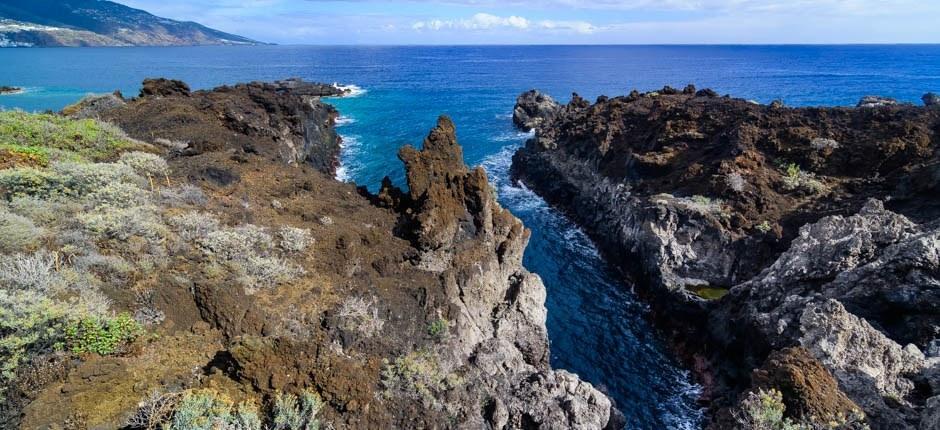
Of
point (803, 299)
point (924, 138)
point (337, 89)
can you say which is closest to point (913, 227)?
point (803, 299)

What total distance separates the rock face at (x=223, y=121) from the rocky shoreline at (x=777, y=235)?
86.7ft

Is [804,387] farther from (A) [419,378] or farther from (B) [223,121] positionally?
(B) [223,121]

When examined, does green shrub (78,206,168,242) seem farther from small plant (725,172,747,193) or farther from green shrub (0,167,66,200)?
small plant (725,172,747,193)

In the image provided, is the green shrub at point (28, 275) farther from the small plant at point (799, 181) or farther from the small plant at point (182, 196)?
the small plant at point (799, 181)

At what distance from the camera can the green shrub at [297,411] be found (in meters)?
12.3

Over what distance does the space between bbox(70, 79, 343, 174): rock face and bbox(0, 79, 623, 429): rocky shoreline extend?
6.36m

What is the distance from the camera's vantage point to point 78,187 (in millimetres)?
19500

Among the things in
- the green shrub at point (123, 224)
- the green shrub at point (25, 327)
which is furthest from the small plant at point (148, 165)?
the green shrub at point (25, 327)

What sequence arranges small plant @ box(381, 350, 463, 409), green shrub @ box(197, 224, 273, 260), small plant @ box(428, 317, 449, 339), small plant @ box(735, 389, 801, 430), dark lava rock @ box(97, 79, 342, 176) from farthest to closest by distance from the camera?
dark lava rock @ box(97, 79, 342, 176) < small plant @ box(428, 317, 449, 339) < green shrub @ box(197, 224, 273, 260) < small plant @ box(381, 350, 463, 409) < small plant @ box(735, 389, 801, 430)

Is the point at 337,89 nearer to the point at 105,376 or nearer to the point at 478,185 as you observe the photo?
the point at 478,185

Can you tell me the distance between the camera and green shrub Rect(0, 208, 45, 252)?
48.0ft

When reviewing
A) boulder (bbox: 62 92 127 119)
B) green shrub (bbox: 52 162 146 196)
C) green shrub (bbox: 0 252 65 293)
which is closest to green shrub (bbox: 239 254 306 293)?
green shrub (bbox: 0 252 65 293)

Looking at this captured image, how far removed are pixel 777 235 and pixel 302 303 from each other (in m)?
28.7

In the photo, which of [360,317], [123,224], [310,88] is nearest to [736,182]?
[360,317]
